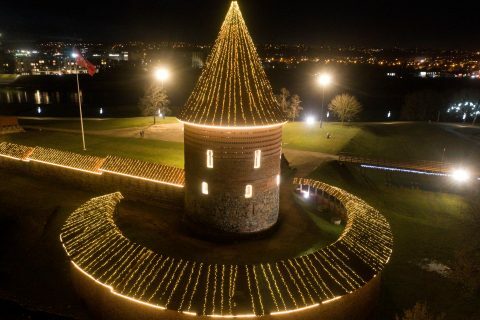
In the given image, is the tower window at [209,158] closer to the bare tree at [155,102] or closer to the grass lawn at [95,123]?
the grass lawn at [95,123]

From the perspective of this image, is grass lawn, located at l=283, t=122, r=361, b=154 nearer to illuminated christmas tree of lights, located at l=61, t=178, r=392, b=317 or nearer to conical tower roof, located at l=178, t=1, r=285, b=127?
conical tower roof, located at l=178, t=1, r=285, b=127

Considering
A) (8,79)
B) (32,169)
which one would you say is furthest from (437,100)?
(8,79)

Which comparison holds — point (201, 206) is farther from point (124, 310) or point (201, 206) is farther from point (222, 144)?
point (124, 310)

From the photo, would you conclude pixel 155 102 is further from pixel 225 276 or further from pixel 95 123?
pixel 225 276

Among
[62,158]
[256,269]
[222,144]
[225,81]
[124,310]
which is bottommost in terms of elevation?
[124,310]

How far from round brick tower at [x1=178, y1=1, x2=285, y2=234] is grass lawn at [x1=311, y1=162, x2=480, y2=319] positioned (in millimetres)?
7892

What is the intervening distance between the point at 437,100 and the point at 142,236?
7431 cm

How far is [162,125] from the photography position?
49.8m

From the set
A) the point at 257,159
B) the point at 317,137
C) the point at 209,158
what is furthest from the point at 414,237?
the point at 317,137

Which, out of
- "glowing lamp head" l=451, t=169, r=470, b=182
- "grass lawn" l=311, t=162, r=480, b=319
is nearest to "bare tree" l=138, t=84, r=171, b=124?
"grass lawn" l=311, t=162, r=480, b=319

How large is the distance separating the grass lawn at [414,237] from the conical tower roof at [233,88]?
35.1ft

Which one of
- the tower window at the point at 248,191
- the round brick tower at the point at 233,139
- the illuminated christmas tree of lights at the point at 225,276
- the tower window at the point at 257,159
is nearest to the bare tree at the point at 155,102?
the round brick tower at the point at 233,139

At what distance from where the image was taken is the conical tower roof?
62.8ft

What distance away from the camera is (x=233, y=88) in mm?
19750
